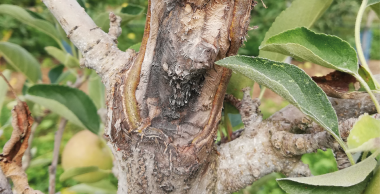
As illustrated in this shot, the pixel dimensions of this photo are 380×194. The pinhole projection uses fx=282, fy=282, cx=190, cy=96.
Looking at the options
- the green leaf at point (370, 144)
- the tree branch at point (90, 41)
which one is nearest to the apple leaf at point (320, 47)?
the green leaf at point (370, 144)

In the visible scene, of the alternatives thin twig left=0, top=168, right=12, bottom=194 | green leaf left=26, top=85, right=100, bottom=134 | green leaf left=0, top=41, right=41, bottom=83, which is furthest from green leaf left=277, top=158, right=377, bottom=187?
green leaf left=0, top=41, right=41, bottom=83

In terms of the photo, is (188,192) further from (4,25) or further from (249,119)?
(4,25)

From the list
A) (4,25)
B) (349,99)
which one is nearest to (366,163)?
(349,99)

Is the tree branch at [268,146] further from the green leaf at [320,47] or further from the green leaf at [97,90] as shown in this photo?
the green leaf at [97,90]

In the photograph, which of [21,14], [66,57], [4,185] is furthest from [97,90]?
[4,185]

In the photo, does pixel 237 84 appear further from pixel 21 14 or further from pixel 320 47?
pixel 21 14

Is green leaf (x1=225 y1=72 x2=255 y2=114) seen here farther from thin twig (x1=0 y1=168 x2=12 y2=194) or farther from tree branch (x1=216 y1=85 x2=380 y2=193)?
thin twig (x1=0 y1=168 x2=12 y2=194)
